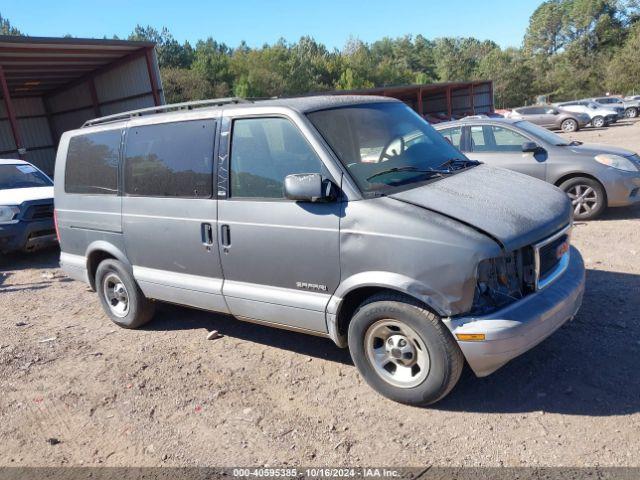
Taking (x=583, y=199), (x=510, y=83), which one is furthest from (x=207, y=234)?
(x=510, y=83)

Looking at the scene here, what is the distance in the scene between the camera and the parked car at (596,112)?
30.5m

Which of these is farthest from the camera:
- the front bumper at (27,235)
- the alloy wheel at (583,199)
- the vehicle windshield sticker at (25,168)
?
the vehicle windshield sticker at (25,168)

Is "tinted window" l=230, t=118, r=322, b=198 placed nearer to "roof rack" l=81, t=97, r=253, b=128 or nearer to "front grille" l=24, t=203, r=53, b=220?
"roof rack" l=81, t=97, r=253, b=128

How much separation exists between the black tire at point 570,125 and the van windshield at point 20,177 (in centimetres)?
2764

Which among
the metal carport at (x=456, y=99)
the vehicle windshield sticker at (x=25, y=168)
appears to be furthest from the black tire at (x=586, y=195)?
the metal carport at (x=456, y=99)

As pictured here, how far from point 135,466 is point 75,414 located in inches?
38.3

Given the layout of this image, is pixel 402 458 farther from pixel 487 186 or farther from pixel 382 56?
pixel 382 56

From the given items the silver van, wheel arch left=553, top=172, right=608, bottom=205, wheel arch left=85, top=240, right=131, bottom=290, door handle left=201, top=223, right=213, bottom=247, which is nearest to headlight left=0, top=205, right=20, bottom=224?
wheel arch left=85, top=240, right=131, bottom=290

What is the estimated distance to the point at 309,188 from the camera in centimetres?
355

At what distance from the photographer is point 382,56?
135500mm

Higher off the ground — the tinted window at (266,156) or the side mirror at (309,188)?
the tinted window at (266,156)

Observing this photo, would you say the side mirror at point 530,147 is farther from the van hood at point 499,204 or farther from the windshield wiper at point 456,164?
the van hood at point 499,204

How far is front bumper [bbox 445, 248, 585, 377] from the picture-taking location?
313cm

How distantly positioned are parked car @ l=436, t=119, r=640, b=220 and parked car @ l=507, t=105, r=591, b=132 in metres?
22.6
